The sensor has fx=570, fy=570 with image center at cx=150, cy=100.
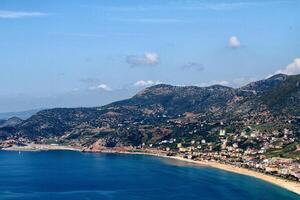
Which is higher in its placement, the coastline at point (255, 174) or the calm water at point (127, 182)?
the coastline at point (255, 174)

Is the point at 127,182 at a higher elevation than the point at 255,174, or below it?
below

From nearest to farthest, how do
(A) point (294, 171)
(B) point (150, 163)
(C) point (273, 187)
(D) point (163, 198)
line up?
(D) point (163, 198), (C) point (273, 187), (A) point (294, 171), (B) point (150, 163)

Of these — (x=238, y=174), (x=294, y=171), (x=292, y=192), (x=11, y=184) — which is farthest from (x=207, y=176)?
(x=11, y=184)

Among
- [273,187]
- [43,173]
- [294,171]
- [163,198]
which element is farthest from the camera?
[43,173]

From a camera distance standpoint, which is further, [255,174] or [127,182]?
[255,174]

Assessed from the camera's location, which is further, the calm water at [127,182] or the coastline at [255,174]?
the coastline at [255,174]

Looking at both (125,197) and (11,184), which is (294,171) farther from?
(11,184)

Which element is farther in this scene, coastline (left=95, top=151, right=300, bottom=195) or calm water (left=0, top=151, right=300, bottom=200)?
coastline (left=95, top=151, right=300, bottom=195)

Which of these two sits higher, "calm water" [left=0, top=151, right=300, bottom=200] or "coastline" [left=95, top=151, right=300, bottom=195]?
"coastline" [left=95, top=151, right=300, bottom=195]
